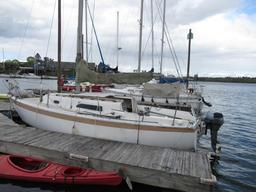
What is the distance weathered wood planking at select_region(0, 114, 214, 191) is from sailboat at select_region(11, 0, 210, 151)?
0.37 m

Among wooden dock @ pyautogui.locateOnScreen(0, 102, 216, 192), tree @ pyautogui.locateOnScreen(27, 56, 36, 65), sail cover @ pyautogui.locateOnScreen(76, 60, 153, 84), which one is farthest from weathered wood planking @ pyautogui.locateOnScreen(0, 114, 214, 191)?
tree @ pyautogui.locateOnScreen(27, 56, 36, 65)

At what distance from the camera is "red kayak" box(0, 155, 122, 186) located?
7.73 m

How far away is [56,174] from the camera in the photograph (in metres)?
7.87

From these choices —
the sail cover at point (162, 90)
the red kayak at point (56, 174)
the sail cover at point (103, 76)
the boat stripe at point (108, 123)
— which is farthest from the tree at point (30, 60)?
the red kayak at point (56, 174)

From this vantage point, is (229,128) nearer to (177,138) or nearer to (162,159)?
(177,138)

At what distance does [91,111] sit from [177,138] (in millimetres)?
3488

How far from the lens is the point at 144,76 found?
A: 16297mm

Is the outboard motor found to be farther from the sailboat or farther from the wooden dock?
the wooden dock

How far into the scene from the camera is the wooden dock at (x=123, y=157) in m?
7.29

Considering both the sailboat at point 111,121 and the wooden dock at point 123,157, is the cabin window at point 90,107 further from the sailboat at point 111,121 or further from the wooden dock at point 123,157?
the wooden dock at point 123,157

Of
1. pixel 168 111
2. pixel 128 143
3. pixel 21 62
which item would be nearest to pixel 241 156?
pixel 168 111

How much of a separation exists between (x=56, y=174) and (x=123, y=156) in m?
1.95

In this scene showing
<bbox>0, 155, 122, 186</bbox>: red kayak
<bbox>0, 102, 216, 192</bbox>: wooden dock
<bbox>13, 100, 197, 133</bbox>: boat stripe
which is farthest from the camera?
<bbox>13, 100, 197, 133</bbox>: boat stripe

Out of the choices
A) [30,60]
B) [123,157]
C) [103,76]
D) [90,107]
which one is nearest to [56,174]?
[123,157]
